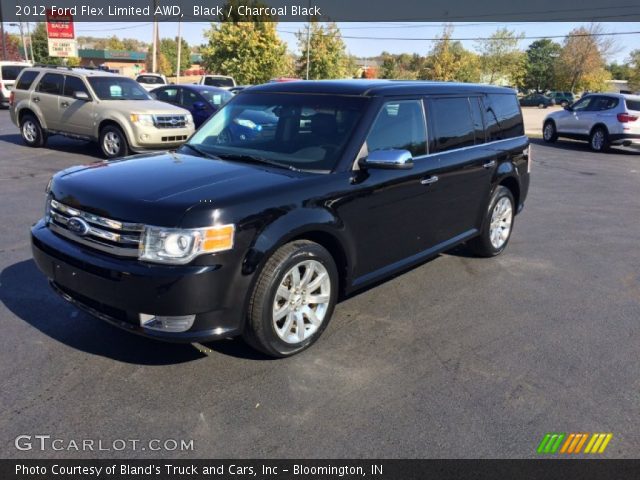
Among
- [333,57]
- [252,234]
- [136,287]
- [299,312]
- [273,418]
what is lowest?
[273,418]

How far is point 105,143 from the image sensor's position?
11.7 m

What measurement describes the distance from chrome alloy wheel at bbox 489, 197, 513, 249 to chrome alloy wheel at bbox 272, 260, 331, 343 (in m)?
2.87

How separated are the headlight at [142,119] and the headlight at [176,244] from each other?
8995 millimetres

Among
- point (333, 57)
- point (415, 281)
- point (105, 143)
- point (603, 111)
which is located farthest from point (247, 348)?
point (333, 57)

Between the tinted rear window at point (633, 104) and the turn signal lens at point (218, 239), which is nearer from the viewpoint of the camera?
the turn signal lens at point (218, 239)

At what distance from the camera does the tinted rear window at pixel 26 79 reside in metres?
13.0

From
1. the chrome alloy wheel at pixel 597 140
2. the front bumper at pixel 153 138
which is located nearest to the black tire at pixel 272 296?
the front bumper at pixel 153 138

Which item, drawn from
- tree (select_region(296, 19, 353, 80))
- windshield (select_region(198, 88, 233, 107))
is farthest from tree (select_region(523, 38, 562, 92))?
windshield (select_region(198, 88, 233, 107))

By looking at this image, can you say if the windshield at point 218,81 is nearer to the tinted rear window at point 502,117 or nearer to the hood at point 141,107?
the hood at point 141,107

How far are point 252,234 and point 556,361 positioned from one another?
234 cm

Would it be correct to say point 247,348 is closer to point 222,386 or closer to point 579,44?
point 222,386

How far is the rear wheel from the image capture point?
1764 cm

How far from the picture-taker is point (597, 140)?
18000 mm

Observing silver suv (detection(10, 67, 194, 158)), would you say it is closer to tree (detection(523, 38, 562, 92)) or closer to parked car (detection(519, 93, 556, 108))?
parked car (detection(519, 93, 556, 108))
